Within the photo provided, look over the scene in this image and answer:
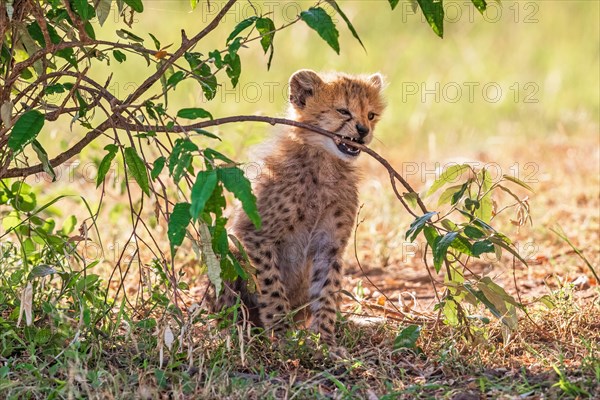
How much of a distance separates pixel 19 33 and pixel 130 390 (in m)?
1.42

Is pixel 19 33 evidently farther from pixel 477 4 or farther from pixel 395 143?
pixel 395 143

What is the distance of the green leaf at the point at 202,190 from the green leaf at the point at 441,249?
0.93 metres

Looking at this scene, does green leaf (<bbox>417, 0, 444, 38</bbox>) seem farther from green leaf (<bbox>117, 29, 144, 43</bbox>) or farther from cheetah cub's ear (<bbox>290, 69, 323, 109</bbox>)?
cheetah cub's ear (<bbox>290, 69, 323, 109</bbox>)

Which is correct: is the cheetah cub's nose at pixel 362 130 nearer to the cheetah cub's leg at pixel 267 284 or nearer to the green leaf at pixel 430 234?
the cheetah cub's leg at pixel 267 284

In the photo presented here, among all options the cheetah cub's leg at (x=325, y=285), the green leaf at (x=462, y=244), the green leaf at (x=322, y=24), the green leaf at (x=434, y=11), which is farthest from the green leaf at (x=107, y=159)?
the green leaf at (x=462, y=244)

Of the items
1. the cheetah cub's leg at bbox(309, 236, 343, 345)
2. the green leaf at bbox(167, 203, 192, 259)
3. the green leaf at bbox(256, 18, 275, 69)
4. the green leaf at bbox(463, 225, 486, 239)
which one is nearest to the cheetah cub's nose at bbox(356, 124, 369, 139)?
the cheetah cub's leg at bbox(309, 236, 343, 345)

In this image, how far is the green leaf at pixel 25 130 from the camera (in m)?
3.34

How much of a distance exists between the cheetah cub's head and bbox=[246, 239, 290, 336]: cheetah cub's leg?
0.55 metres

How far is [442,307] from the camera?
392cm

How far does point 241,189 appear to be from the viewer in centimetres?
308

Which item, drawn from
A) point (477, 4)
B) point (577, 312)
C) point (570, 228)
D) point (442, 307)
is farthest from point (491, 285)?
point (570, 228)

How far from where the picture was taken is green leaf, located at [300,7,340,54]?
3.18 m

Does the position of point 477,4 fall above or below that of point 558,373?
above

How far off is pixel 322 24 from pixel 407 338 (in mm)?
1283
